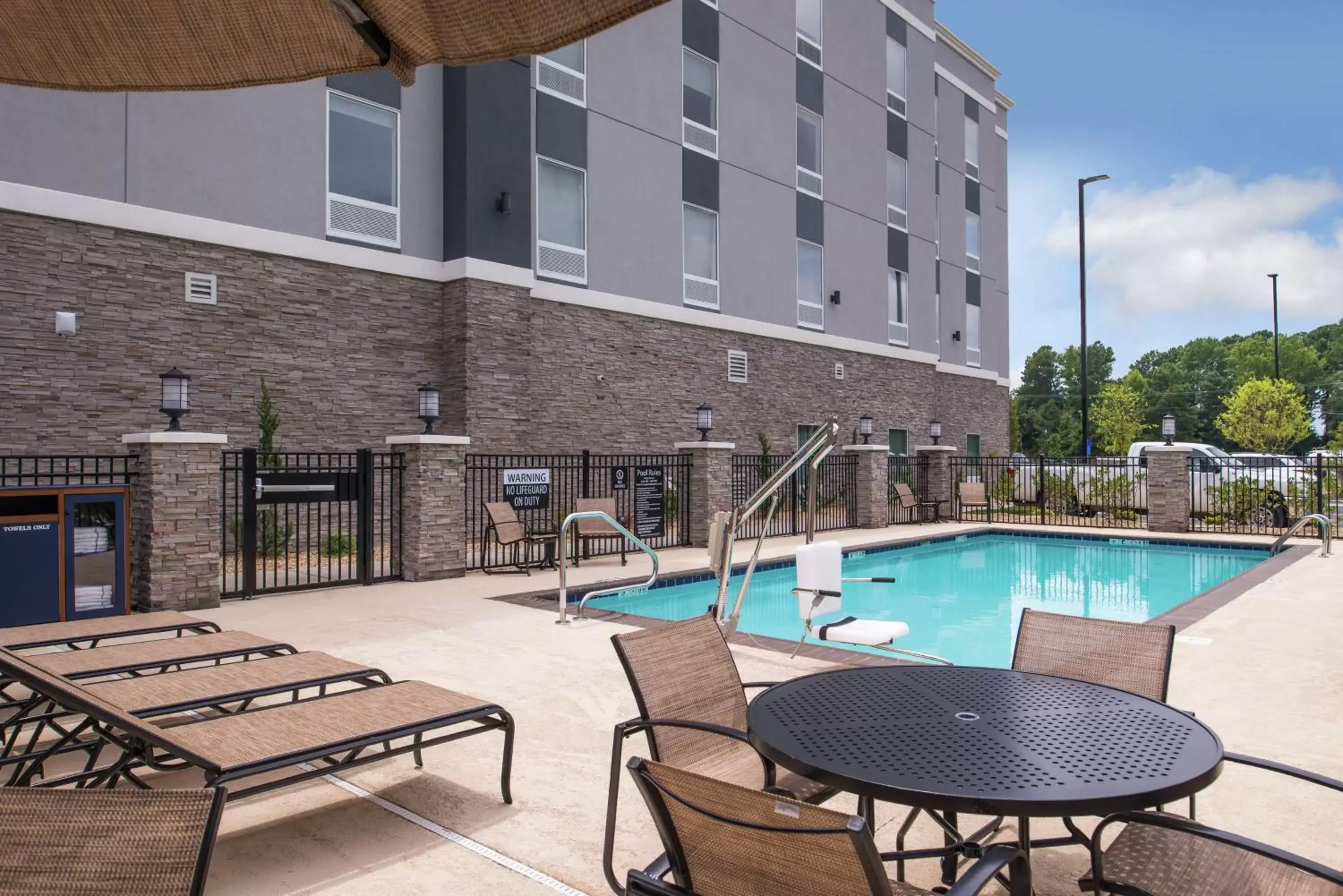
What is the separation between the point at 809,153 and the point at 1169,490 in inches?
453

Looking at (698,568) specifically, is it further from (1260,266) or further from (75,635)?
(1260,266)

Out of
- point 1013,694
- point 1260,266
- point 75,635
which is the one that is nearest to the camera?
point 1013,694

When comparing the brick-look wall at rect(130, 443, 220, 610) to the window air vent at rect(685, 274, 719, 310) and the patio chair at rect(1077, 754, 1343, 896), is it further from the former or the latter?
the window air vent at rect(685, 274, 719, 310)

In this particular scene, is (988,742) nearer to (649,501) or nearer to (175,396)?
(175,396)

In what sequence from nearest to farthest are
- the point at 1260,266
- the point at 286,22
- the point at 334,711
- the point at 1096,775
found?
the point at 1096,775 < the point at 286,22 < the point at 334,711 < the point at 1260,266

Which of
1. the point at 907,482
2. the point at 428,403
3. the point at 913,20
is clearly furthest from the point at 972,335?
the point at 428,403

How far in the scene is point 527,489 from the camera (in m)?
12.1

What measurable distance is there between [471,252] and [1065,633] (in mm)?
12372

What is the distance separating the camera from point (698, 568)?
11.5 metres

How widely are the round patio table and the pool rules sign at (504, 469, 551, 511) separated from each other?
30.3ft

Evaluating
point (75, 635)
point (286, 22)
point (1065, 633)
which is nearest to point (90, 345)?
point (75, 635)

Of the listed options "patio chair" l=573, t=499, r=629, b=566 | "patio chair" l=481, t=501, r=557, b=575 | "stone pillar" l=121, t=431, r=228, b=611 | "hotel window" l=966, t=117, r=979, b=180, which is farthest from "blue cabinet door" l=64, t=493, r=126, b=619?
"hotel window" l=966, t=117, r=979, b=180

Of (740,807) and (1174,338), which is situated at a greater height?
(1174,338)

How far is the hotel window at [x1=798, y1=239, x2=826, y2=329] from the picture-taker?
21.5 metres
